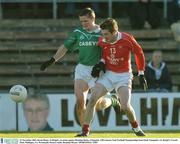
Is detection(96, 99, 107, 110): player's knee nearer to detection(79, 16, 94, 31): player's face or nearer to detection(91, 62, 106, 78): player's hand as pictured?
detection(91, 62, 106, 78): player's hand

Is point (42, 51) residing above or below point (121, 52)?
below

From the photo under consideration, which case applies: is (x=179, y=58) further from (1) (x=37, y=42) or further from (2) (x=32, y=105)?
(2) (x=32, y=105)

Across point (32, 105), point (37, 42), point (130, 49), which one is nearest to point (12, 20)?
point (37, 42)

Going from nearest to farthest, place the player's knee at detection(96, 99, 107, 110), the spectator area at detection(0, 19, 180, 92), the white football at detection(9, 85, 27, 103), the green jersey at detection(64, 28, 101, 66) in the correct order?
the green jersey at detection(64, 28, 101, 66)
the player's knee at detection(96, 99, 107, 110)
the white football at detection(9, 85, 27, 103)
the spectator area at detection(0, 19, 180, 92)

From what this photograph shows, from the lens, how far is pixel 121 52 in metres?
15.3

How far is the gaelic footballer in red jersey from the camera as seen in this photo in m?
15.2

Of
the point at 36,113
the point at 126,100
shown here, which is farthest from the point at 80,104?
the point at 36,113

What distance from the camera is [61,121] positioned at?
19.8 metres

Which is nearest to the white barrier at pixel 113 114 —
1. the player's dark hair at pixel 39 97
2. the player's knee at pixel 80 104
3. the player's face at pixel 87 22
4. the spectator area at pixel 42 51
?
the player's dark hair at pixel 39 97

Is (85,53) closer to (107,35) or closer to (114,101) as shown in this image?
(107,35)

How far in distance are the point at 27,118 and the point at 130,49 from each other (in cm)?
487

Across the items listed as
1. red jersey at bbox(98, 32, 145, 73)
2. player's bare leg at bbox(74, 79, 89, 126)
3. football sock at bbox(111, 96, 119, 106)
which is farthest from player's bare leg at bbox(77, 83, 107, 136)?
football sock at bbox(111, 96, 119, 106)

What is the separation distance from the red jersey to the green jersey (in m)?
0.39

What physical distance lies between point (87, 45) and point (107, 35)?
79 centimetres
